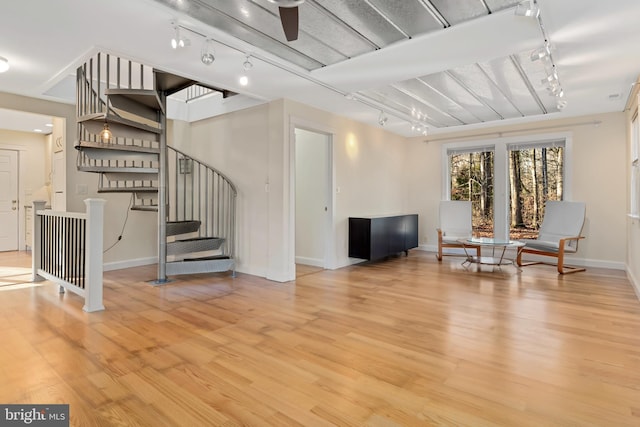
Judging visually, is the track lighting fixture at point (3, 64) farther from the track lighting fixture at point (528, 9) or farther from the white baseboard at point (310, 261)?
the track lighting fixture at point (528, 9)

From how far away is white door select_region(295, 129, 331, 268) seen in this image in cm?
552

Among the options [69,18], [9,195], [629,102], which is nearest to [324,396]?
[69,18]

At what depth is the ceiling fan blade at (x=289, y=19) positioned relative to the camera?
1.88m

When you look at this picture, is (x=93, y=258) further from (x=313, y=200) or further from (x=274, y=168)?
(x=313, y=200)

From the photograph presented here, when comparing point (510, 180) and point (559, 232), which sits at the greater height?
point (510, 180)

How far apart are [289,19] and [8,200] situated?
7.92m

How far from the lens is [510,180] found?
21.1 feet

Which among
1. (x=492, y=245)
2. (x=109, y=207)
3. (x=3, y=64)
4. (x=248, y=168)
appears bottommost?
(x=492, y=245)

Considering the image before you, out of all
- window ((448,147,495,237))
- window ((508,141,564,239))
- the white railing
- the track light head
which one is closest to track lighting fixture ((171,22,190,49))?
the track light head

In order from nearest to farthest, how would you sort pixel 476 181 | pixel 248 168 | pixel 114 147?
1. pixel 114 147
2. pixel 248 168
3. pixel 476 181

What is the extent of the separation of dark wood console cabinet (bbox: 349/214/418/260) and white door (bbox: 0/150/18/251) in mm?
6839

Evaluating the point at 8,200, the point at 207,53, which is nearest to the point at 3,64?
the point at 207,53

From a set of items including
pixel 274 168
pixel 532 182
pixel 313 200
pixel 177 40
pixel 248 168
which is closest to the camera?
pixel 177 40

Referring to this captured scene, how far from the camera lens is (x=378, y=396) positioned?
185cm
